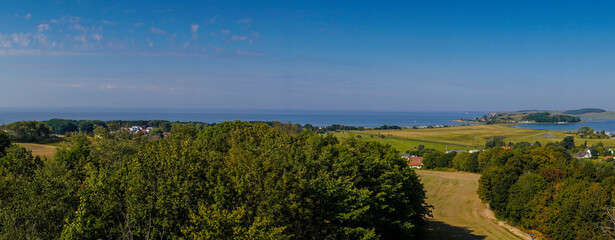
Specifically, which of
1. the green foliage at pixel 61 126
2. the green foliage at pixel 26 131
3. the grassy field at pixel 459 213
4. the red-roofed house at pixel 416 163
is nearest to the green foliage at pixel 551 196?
the grassy field at pixel 459 213

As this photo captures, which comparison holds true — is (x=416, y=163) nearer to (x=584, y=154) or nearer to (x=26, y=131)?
(x=584, y=154)

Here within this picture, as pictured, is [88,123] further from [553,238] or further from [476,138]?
[476,138]

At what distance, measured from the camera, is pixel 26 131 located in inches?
2923

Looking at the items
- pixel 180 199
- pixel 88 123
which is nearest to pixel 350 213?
pixel 180 199

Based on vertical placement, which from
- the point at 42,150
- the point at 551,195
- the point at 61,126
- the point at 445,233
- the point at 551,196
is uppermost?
the point at 61,126

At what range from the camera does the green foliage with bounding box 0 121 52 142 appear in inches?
2866

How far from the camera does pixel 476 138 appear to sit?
165 meters

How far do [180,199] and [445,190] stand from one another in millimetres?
56771

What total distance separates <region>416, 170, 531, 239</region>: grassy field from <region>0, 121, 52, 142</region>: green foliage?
78201 millimetres

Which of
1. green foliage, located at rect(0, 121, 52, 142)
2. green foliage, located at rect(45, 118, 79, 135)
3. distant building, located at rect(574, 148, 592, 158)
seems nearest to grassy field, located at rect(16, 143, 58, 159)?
green foliage, located at rect(0, 121, 52, 142)

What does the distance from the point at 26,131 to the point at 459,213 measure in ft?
272

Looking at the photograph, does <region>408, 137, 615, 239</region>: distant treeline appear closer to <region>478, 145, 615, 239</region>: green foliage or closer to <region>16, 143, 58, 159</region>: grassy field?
<region>478, 145, 615, 239</region>: green foliage

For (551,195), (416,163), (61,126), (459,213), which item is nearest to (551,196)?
(551,195)

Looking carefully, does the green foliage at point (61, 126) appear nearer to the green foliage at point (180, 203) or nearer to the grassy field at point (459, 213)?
the grassy field at point (459, 213)
